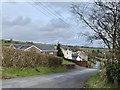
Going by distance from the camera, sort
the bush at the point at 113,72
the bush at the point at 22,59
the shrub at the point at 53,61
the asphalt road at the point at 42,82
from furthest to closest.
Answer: the shrub at the point at 53,61
the bush at the point at 22,59
the asphalt road at the point at 42,82
the bush at the point at 113,72

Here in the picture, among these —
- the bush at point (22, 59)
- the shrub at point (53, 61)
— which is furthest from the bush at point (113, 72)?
the shrub at point (53, 61)

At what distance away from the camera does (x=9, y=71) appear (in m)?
30.5

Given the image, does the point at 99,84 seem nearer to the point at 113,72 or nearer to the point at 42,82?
the point at 113,72

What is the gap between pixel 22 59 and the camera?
116ft

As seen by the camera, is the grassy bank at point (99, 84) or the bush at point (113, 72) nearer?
the bush at point (113, 72)

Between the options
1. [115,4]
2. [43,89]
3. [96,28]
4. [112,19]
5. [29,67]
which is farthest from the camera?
[29,67]

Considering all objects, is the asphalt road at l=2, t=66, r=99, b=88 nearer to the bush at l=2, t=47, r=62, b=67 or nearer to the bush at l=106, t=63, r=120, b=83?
the bush at l=106, t=63, r=120, b=83

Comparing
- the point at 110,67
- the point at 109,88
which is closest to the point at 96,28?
the point at 110,67

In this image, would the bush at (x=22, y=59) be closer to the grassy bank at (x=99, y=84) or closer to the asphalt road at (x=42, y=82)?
the asphalt road at (x=42, y=82)

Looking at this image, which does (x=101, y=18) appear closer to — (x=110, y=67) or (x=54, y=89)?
(x=110, y=67)

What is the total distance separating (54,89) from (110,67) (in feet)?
15.1

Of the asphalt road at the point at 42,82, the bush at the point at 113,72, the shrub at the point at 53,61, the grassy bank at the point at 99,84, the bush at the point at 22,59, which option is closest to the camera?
the bush at the point at 113,72

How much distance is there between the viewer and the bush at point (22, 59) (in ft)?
104

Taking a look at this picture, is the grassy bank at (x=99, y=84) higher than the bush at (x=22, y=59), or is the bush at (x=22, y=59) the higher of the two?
the bush at (x=22, y=59)
